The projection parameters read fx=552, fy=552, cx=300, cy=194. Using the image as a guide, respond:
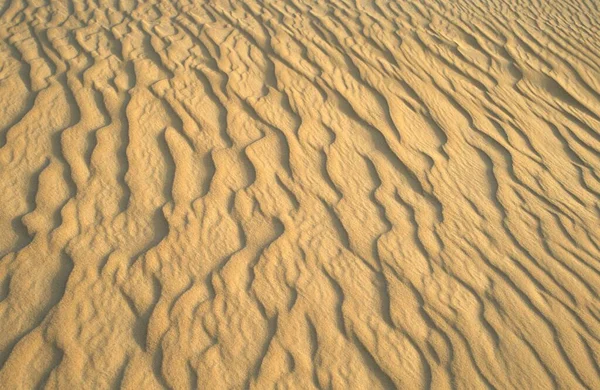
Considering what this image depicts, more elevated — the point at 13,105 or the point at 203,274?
the point at 203,274

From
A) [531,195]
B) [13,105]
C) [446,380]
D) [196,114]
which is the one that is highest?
[531,195]

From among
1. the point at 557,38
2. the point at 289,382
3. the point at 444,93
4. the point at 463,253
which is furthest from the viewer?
the point at 557,38

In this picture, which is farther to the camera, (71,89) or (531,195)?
(71,89)

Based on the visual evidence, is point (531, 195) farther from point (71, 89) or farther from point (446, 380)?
point (71, 89)

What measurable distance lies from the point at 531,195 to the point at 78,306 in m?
2.68

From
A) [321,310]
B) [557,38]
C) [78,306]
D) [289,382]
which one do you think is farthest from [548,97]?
[78,306]

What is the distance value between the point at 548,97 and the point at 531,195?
181cm

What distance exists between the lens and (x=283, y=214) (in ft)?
10.0

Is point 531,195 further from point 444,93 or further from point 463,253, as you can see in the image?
point 444,93

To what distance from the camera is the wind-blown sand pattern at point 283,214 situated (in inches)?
93.7

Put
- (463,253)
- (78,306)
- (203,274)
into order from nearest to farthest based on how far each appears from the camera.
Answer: (78,306)
(203,274)
(463,253)

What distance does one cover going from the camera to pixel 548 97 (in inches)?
192

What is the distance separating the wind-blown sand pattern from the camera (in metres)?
2.38

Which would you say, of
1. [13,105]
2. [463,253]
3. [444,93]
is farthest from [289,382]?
[444,93]
